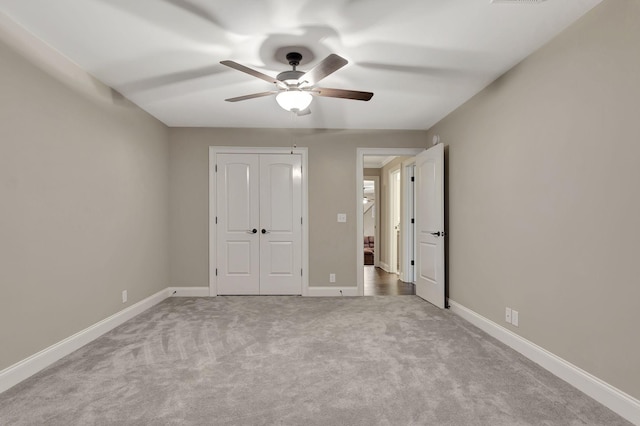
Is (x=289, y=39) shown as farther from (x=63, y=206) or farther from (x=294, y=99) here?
(x=63, y=206)

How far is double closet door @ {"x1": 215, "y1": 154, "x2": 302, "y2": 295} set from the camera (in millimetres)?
4984

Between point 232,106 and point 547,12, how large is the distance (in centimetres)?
310

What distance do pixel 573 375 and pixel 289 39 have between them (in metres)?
3.12

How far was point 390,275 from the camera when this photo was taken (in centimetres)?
692

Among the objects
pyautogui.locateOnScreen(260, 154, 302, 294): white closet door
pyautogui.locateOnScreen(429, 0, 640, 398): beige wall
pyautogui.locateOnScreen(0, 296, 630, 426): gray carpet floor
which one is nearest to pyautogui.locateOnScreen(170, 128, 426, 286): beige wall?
pyautogui.locateOnScreen(260, 154, 302, 294): white closet door

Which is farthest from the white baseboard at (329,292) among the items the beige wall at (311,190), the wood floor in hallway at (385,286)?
the wood floor in hallway at (385,286)

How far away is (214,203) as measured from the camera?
496cm

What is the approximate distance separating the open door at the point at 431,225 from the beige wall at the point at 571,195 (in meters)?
0.70

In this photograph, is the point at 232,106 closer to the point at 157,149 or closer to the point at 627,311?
the point at 157,149

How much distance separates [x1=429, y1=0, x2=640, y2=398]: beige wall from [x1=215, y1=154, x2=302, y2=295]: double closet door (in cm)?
258

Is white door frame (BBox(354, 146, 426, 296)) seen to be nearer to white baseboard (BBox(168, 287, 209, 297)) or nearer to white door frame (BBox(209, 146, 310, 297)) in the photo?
white door frame (BBox(209, 146, 310, 297))

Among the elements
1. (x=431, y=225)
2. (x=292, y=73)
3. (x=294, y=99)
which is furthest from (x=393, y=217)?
(x=292, y=73)

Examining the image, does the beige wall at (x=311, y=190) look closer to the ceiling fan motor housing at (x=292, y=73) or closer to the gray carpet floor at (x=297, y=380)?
the gray carpet floor at (x=297, y=380)

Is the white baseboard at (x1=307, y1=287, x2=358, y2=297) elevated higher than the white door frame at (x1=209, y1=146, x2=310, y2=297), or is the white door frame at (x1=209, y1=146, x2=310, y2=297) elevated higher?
the white door frame at (x1=209, y1=146, x2=310, y2=297)
